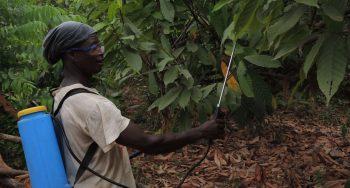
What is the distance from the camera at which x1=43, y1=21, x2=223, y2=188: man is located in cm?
191

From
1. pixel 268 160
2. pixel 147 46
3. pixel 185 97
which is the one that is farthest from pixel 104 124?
pixel 268 160

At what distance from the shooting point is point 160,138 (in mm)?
2020

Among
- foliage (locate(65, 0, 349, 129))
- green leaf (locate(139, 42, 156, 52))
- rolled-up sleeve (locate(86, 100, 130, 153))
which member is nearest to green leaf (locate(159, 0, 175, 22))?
foliage (locate(65, 0, 349, 129))

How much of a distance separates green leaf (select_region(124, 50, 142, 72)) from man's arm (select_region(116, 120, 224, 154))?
742 mm

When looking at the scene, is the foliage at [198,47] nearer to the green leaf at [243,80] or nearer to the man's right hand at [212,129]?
the green leaf at [243,80]

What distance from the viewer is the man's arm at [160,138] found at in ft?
6.38

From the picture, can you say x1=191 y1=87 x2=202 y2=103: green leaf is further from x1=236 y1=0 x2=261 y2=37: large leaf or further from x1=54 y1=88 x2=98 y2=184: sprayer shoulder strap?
x1=236 y1=0 x2=261 y2=37: large leaf

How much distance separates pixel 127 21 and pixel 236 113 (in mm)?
1015

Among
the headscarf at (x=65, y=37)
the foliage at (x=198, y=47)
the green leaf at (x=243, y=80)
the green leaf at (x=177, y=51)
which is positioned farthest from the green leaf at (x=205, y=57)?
the headscarf at (x=65, y=37)

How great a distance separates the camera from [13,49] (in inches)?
197

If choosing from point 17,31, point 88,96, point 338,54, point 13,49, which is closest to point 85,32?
point 88,96

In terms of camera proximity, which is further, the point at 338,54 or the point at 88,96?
the point at 88,96

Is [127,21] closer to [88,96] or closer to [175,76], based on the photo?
[175,76]

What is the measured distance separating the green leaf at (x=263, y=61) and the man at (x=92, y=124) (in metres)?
0.54
